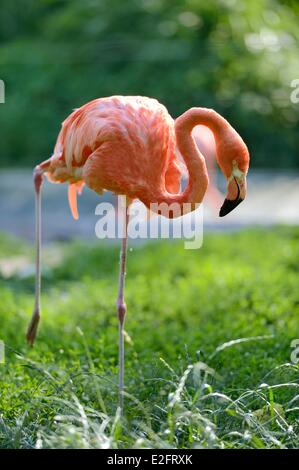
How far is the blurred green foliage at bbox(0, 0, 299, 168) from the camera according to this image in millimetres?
10102

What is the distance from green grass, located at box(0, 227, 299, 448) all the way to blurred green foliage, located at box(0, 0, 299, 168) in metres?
3.33

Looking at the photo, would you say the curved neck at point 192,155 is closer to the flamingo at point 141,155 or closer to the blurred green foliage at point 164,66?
the flamingo at point 141,155

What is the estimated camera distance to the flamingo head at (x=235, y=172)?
3.20 meters

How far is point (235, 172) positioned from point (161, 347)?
137 cm

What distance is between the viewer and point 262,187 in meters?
9.18

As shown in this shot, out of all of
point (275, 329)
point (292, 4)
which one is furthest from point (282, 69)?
point (275, 329)

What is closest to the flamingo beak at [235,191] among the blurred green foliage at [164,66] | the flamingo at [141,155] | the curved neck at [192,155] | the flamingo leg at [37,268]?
the flamingo at [141,155]

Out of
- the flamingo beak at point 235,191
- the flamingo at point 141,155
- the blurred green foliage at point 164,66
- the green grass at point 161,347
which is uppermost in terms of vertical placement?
the blurred green foliage at point 164,66

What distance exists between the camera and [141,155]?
3.46 meters

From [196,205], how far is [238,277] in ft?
7.39

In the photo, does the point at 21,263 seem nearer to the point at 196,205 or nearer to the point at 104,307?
the point at 104,307

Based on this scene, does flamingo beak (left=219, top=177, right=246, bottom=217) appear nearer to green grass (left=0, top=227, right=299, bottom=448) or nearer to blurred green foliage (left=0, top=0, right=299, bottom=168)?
green grass (left=0, top=227, right=299, bottom=448)

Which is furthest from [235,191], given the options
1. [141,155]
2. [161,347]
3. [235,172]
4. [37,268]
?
[161,347]

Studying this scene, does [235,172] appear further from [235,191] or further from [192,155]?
[192,155]
